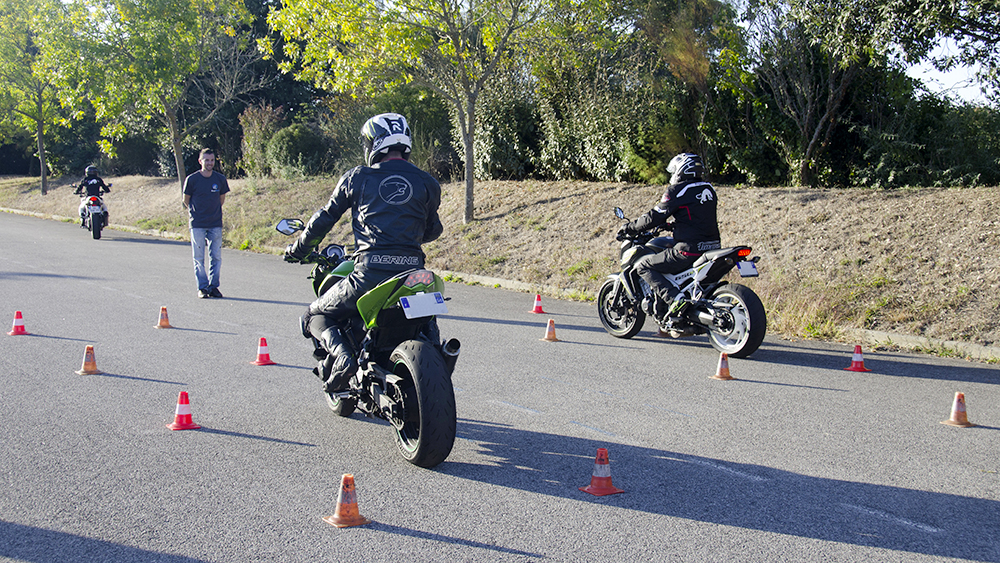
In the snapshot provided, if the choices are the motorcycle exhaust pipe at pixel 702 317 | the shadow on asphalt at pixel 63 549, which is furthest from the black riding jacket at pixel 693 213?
the shadow on asphalt at pixel 63 549

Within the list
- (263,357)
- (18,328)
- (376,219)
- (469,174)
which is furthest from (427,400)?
(469,174)

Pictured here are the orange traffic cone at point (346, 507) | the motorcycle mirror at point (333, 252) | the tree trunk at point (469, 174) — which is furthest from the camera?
the tree trunk at point (469, 174)

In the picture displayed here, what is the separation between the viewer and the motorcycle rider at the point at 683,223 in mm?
8391

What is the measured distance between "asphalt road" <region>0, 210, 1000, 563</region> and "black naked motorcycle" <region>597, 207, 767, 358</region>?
0.82 feet

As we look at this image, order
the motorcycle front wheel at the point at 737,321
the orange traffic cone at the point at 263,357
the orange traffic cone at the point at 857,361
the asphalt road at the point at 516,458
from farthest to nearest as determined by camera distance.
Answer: the motorcycle front wheel at the point at 737,321 → the orange traffic cone at the point at 857,361 → the orange traffic cone at the point at 263,357 → the asphalt road at the point at 516,458

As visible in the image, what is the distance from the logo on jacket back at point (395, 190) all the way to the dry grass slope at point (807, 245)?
6.16 m

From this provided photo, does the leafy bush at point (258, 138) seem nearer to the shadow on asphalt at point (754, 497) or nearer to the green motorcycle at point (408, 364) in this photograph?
the green motorcycle at point (408, 364)

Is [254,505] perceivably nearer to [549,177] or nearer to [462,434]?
[462,434]

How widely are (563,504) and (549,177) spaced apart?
16.6 metres

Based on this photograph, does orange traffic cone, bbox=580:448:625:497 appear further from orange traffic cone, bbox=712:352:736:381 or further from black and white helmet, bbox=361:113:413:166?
orange traffic cone, bbox=712:352:736:381

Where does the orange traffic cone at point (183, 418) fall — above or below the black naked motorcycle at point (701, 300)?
below

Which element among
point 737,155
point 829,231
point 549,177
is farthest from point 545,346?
point 549,177

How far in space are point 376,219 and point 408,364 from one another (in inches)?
37.0

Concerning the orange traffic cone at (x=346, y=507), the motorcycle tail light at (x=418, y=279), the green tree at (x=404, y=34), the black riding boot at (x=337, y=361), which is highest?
the green tree at (x=404, y=34)
